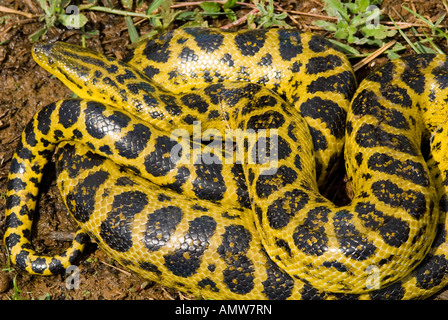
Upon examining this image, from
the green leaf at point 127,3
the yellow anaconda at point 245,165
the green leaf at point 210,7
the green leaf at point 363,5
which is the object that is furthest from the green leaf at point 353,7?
the green leaf at point 127,3

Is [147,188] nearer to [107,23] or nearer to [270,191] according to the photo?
[270,191]

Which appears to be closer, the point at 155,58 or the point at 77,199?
the point at 77,199

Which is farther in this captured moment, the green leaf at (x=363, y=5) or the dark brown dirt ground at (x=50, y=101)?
the green leaf at (x=363, y=5)

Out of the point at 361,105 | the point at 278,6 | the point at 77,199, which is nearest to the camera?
the point at 77,199

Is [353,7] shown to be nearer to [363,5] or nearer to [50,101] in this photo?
[363,5]

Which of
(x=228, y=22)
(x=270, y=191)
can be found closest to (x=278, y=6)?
(x=228, y=22)

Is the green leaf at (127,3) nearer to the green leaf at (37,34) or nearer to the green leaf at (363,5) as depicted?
the green leaf at (37,34)

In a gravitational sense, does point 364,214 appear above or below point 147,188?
above

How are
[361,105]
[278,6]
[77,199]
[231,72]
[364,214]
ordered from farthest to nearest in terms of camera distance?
[278,6] < [231,72] < [361,105] < [77,199] < [364,214]
